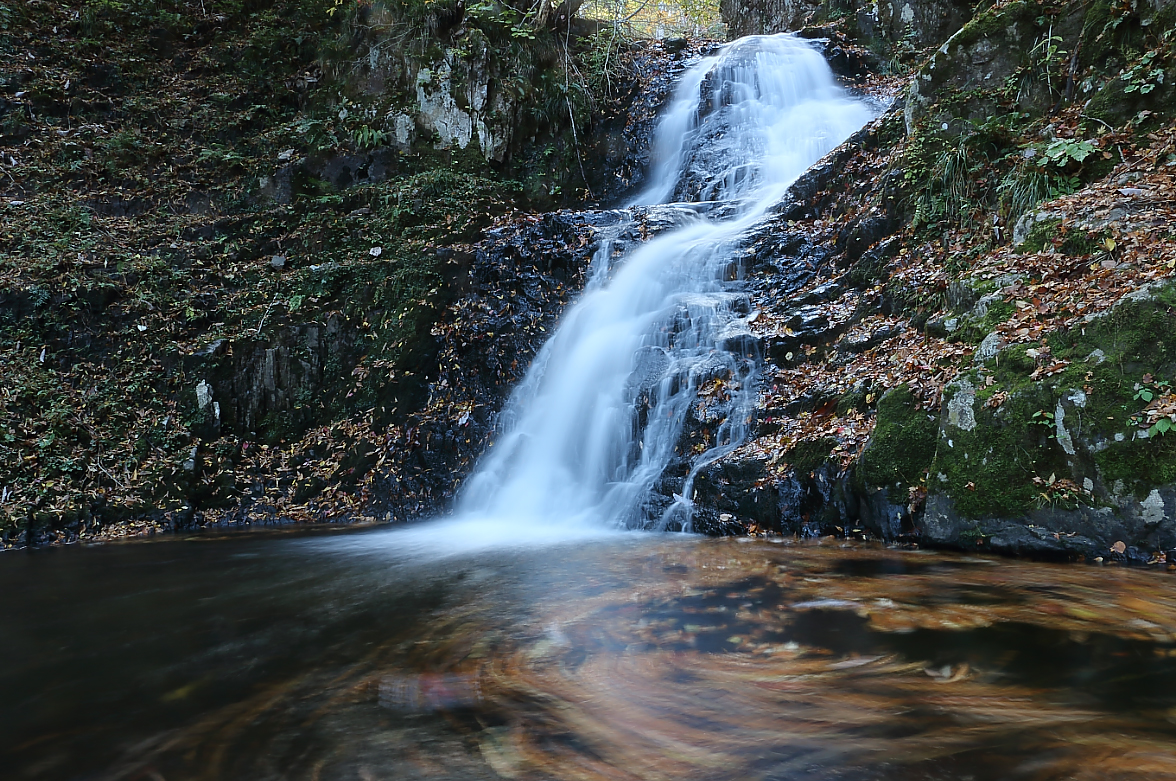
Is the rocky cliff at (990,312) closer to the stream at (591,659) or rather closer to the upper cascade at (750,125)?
the stream at (591,659)

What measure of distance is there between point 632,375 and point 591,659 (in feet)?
16.9

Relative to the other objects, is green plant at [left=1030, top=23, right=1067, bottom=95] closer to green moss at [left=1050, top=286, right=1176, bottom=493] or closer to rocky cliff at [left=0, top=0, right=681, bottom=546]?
green moss at [left=1050, top=286, right=1176, bottom=493]

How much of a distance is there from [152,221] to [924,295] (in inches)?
470

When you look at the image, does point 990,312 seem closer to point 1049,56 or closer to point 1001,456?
point 1001,456

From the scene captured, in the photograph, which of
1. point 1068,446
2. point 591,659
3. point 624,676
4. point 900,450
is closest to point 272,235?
point 900,450

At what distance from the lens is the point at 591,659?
3.01 metres

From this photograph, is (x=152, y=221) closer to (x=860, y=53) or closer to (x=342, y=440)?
(x=342, y=440)

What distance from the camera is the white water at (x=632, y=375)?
23.2 ft

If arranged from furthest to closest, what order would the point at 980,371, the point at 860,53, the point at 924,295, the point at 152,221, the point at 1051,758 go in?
1. the point at 860,53
2. the point at 152,221
3. the point at 924,295
4. the point at 980,371
5. the point at 1051,758

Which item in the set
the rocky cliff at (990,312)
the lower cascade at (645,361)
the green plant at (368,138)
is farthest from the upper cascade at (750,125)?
the green plant at (368,138)

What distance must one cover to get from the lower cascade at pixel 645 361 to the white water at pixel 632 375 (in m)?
0.02

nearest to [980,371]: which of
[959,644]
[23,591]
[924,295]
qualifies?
[924,295]

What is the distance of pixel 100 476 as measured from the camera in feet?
27.7

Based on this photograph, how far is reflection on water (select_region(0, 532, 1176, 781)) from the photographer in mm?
2088
